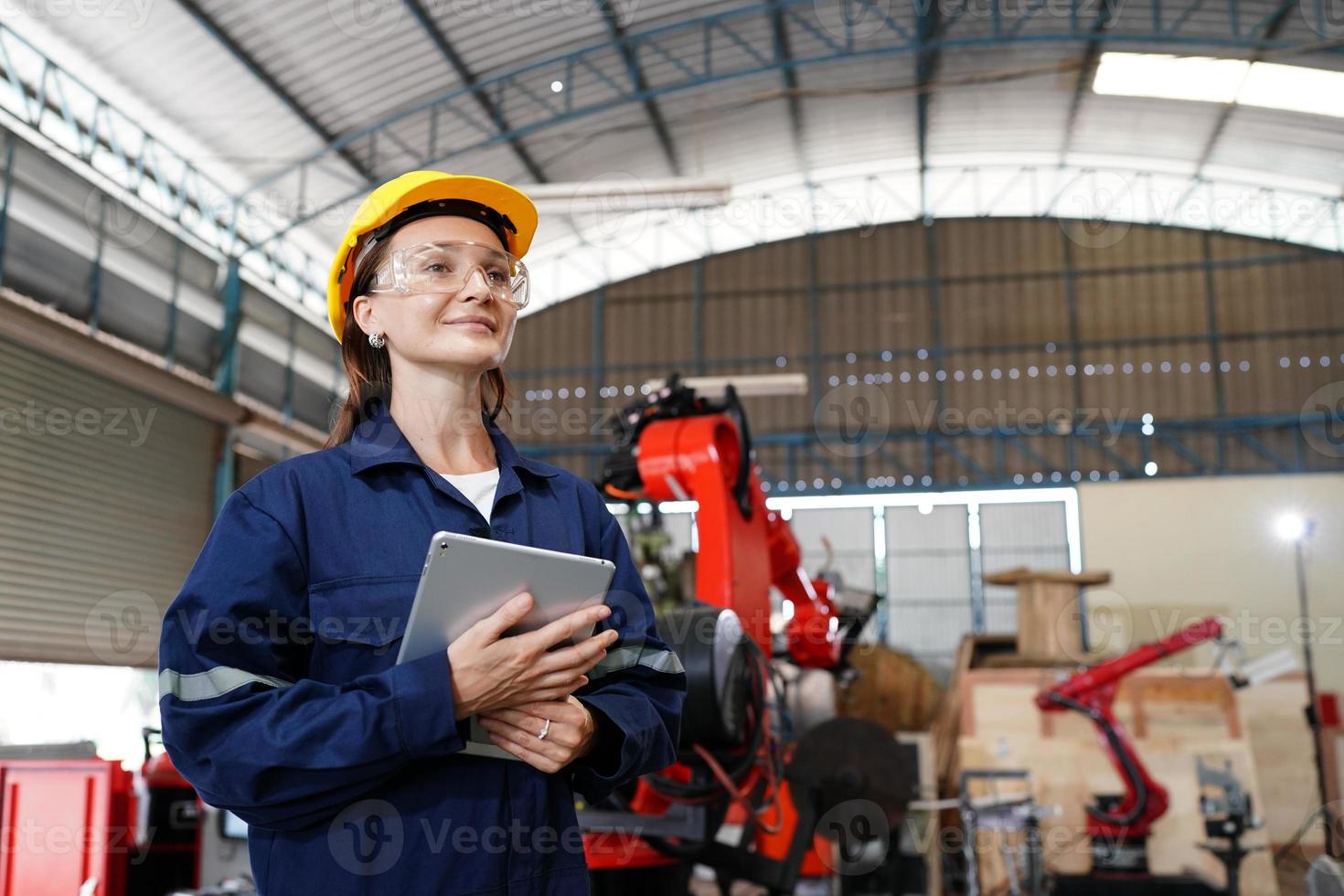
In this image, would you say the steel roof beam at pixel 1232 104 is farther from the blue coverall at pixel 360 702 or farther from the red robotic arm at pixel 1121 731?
the blue coverall at pixel 360 702

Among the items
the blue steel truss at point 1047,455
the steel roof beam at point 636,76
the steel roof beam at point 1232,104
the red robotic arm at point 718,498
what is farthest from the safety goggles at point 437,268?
the blue steel truss at point 1047,455

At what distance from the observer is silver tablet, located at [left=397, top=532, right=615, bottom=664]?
4.63ft

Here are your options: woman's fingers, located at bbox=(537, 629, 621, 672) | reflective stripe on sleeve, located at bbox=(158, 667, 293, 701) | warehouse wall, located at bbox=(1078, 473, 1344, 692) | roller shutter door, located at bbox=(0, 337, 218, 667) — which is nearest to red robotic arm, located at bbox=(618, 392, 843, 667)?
woman's fingers, located at bbox=(537, 629, 621, 672)

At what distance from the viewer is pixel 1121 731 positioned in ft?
26.1

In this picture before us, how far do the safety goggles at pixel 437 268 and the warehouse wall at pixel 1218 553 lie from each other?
14904mm

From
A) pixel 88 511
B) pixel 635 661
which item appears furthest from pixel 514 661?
pixel 88 511

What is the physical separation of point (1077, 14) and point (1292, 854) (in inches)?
378

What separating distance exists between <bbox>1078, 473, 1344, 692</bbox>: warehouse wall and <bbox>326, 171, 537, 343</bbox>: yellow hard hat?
14.8m

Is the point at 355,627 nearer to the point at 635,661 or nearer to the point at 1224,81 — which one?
the point at 635,661

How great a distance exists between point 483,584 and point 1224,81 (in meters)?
15.8

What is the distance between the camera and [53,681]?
969cm

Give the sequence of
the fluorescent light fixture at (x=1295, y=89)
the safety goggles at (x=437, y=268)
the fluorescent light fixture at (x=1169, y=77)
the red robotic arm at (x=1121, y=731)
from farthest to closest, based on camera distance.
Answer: the fluorescent light fixture at (x=1295, y=89)
the fluorescent light fixture at (x=1169, y=77)
the red robotic arm at (x=1121, y=731)
the safety goggles at (x=437, y=268)

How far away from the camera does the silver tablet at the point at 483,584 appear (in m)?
1.41

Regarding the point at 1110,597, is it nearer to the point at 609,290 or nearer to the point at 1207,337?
the point at 1207,337
